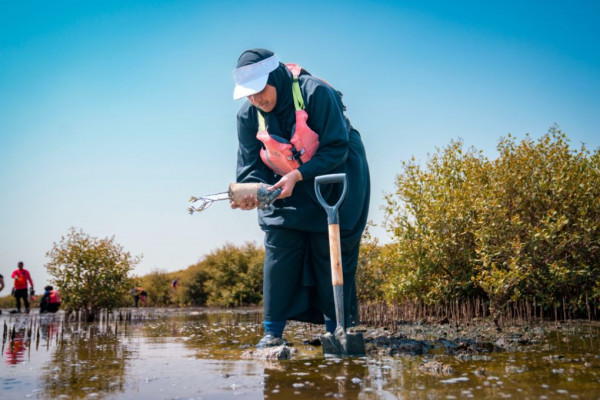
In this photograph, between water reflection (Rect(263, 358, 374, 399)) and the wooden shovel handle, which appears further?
the wooden shovel handle

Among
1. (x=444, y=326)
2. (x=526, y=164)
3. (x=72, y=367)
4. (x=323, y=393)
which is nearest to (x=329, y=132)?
(x=323, y=393)

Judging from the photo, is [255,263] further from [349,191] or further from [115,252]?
[349,191]

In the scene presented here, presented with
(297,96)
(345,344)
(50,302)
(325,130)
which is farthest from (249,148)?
(50,302)

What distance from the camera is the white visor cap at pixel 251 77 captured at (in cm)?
441

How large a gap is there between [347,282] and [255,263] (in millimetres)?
16166

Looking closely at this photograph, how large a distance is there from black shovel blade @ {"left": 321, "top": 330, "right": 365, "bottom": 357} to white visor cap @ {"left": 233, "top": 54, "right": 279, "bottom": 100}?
2.25 metres

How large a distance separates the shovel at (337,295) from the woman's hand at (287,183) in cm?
21

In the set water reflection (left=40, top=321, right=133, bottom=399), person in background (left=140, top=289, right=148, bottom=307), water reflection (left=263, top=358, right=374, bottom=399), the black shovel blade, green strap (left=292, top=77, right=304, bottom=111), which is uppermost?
green strap (left=292, top=77, right=304, bottom=111)

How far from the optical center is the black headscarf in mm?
4559

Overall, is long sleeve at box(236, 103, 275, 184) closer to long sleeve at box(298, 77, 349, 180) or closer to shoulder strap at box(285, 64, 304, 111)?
shoulder strap at box(285, 64, 304, 111)

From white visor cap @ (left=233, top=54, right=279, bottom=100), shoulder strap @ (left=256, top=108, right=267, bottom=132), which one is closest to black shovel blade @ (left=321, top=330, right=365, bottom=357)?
shoulder strap @ (left=256, top=108, right=267, bottom=132)

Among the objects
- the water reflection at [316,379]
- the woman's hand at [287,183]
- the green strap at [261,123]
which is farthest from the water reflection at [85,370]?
the green strap at [261,123]

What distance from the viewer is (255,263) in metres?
20.7

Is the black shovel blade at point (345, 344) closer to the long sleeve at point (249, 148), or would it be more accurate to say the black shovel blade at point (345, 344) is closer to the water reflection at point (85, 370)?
the water reflection at point (85, 370)
